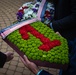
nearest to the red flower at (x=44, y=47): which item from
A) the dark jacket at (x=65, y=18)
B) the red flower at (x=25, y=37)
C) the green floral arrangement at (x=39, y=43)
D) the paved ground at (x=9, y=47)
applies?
the green floral arrangement at (x=39, y=43)

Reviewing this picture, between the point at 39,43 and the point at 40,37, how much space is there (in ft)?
0.32

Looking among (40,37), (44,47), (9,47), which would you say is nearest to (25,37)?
(40,37)

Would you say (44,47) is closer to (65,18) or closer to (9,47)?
(65,18)

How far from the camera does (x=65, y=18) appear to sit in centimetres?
232

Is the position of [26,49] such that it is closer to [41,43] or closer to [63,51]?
[41,43]

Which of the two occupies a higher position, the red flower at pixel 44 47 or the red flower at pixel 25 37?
the red flower at pixel 25 37

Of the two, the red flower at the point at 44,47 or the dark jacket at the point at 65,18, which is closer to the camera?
the red flower at the point at 44,47

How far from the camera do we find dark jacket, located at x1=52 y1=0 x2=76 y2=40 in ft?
7.38

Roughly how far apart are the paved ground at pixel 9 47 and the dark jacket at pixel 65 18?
4.20ft

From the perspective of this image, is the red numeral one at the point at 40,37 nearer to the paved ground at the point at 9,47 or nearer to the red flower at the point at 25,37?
the red flower at the point at 25,37

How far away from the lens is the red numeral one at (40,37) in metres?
1.89

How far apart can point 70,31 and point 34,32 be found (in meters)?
0.55

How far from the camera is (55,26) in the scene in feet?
7.79

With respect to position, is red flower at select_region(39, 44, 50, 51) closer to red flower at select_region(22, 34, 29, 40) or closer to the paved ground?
red flower at select_region(22, 34, 29, 40)
